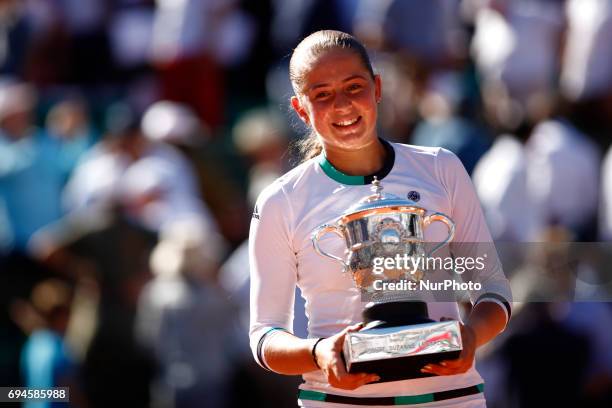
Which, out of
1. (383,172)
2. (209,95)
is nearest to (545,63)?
(209,95)

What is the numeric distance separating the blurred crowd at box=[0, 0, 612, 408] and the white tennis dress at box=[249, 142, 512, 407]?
7.08 ft

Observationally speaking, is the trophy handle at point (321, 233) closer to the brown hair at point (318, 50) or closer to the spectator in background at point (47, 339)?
the brown hair at point (318, 50)

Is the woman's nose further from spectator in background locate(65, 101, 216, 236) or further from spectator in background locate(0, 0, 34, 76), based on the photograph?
spectator in background locate(0, 0, 34, 76)

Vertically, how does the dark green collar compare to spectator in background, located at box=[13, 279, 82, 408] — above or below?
below

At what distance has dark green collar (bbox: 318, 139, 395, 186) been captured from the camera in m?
2.84

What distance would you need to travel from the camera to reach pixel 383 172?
2859 mm

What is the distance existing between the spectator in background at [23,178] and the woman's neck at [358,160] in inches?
233

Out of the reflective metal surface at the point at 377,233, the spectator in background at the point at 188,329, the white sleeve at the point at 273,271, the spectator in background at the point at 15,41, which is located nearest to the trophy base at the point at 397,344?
the reflective metal surface at the point at 377,233

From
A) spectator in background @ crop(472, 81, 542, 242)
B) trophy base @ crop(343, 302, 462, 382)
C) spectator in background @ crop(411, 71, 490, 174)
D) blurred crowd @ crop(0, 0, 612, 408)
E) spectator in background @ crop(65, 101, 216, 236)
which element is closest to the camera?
trophy base @ crop(343, 302, 462, 382)

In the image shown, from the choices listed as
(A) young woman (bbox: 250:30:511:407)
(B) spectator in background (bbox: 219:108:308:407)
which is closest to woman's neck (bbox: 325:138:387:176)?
(A) young woman (bbox: 250:30:511:407)

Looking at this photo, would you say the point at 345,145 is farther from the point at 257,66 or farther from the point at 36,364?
the point at 257,66

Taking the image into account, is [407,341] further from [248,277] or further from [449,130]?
[449,130]

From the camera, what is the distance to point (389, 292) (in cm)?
269

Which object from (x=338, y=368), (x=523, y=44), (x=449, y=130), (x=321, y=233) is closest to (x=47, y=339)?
(x=449, y=130)
